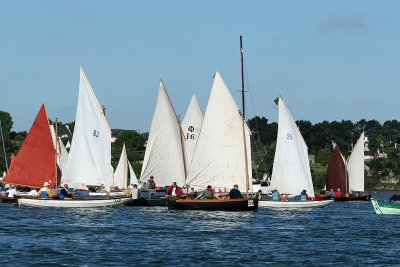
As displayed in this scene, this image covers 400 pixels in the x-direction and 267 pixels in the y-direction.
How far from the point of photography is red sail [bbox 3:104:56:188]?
3369 inches

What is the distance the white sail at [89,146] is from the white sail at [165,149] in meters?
5.21

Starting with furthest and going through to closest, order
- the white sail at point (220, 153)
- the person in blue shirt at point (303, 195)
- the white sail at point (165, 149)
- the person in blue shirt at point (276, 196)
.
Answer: the person in blue shirt at point (303, 195)
the person in blue shirt at point (276, 196)
the white sail at point (165, 149)
the white sail at point (220, 153)

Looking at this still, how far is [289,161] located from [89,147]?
18.7 meters

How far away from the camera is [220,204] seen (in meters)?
76.6

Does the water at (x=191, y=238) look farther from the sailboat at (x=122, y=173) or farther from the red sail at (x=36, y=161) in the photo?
the sailboat at (x=122, y=173)

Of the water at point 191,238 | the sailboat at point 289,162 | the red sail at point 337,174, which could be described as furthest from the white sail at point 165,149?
the red sail at point 337,174

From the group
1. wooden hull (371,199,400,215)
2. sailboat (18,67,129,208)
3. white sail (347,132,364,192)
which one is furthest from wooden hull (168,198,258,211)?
white sail (347,132,364,192)

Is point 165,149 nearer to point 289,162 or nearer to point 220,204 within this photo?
point 289,162

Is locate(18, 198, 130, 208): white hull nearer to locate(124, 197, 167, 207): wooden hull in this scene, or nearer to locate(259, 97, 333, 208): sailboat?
locate(124, 197, 167, 207): wooden hull

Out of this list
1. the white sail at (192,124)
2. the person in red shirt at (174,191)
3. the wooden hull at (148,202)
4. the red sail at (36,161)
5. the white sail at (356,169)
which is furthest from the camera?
the white sail at (356,169)

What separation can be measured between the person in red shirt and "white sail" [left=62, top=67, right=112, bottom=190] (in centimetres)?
506

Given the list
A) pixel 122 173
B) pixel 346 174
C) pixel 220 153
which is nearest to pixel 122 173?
pixel 122 173

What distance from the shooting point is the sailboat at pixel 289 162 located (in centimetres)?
9319

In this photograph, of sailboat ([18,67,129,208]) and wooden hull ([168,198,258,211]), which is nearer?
wooden hull ([168,198,258,211])
